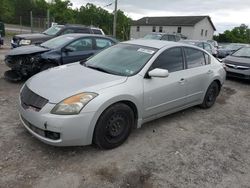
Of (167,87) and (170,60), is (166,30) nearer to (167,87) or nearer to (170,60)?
(170,60)

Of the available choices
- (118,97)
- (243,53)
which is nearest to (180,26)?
(243,53)

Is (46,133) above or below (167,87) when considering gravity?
below

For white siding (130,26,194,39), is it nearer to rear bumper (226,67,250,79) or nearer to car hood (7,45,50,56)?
rear bumper (226,67,250,79)

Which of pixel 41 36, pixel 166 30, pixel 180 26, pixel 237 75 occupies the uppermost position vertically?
pixel 180 26

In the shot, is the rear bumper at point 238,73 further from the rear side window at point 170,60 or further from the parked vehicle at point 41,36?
the parked vehicle at point 41,36

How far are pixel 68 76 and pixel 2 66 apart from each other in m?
6.00

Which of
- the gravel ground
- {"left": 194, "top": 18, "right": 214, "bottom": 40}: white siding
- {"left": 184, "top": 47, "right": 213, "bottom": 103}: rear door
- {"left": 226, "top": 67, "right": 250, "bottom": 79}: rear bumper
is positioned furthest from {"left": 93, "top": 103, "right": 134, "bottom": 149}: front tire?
{"left": 194, "top": 18, "right": 214, "bottom": 40}: white siding

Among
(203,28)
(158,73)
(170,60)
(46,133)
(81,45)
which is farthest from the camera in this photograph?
(203,28)

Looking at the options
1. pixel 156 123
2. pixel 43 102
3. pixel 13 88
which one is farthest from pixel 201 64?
pixel 13 88

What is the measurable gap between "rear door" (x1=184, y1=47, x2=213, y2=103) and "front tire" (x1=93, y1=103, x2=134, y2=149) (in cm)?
168

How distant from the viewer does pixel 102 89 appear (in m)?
3.40

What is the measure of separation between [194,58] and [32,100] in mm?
3339

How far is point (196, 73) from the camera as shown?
4.98 m

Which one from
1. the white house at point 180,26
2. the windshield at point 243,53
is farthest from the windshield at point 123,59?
the white house at point 180,26
